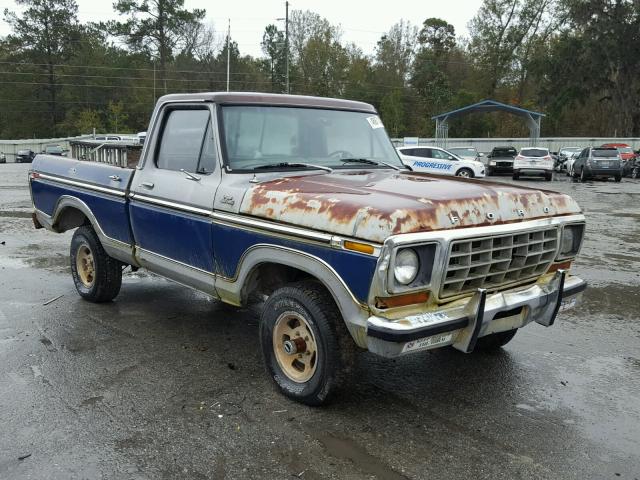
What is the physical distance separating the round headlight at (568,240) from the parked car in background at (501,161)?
27.3m

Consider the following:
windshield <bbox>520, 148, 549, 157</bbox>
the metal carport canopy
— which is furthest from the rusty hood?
the metal carport canopy

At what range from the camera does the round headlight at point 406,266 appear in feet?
10.6

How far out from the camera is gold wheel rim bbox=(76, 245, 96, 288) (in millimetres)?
6145

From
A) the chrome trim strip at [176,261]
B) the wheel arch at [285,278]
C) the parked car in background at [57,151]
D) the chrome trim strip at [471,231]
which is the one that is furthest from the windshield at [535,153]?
the wheel arch at [285,278]

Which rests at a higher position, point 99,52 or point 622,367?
point 99,52

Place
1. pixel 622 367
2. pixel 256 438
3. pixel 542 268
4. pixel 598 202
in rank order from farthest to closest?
pixel 598 202 → pixel 622 367 → pixel 542 268 → pixel 256 438

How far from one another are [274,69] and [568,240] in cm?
7018

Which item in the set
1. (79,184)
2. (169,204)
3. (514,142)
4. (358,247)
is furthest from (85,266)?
(514,142)

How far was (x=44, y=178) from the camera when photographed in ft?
21.5

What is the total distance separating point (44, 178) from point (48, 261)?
2102 millimetres

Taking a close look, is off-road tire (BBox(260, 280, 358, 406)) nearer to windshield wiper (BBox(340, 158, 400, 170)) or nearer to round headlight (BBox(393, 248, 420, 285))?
round headlight (BBox(393, 248, 420, 285))

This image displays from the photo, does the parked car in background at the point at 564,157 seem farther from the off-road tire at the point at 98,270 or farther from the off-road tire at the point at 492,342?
the off-road tire at the point at 98,270

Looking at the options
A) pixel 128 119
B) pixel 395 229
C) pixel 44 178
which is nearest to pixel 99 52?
pixel 128 119

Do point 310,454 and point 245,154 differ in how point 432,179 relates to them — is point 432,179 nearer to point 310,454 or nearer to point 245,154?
point 245,154
